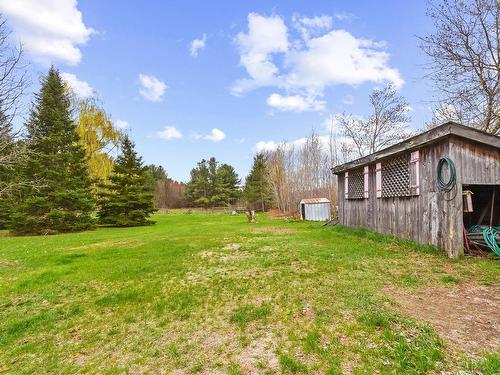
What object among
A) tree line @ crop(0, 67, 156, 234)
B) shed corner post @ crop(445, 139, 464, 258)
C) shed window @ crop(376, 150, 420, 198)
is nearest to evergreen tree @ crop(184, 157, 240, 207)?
tree line @ crop(0, 67, 156, 234)

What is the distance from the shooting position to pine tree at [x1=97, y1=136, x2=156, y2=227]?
2139 cm

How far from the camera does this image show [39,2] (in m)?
9.09

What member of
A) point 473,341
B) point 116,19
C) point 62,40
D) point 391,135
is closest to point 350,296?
point 473,341

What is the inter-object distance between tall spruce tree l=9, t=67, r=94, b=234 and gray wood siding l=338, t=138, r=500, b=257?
18174mm

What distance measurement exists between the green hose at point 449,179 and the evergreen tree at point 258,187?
33.4 metres

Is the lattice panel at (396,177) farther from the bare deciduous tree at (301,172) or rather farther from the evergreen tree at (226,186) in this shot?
the evergreen tree at (226,186)

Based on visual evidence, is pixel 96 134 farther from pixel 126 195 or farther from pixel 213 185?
pixel 213 185

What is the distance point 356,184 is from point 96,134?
21030mm

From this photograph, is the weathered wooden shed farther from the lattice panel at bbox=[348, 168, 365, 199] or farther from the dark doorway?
the lattice panel at bbox=[348, 168, 365, 199]

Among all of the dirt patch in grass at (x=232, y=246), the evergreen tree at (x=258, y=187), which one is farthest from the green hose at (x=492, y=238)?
the evergreen tree at (x=258, y=187)

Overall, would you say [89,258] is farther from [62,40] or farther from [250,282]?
[62,40]

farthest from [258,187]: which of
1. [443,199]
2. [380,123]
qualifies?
[443,199]

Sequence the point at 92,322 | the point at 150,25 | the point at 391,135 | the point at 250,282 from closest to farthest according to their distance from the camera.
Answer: the point at 92,322 → the point at 250,282 → the point at 150,25 → the point at 391,135

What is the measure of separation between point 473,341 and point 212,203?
49.1m
